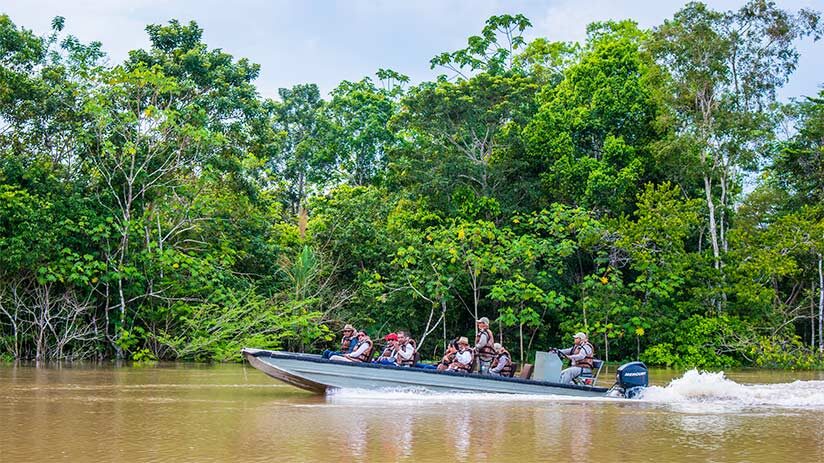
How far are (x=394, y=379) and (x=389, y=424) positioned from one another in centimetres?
385

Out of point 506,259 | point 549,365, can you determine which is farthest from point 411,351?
point 506,259

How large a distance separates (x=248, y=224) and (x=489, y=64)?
10.3 m

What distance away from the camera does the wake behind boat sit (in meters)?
14.1

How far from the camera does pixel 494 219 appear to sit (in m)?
29.7

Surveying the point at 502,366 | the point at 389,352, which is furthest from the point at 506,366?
the point at 389,352

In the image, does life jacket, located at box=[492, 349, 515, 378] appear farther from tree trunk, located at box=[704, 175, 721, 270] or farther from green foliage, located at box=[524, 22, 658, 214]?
tree trunk, located at box=[704, 175, 721, 270]

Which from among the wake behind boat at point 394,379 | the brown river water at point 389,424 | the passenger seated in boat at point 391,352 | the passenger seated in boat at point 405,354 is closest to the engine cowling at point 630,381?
the wake behind boat at point 394,379

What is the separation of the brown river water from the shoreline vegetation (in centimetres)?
790

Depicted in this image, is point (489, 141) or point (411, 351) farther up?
point (489, 141)

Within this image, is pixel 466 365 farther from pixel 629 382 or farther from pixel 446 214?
pixel 446 214

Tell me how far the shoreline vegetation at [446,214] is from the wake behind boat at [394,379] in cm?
1030

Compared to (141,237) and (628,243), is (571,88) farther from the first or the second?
(141,237)

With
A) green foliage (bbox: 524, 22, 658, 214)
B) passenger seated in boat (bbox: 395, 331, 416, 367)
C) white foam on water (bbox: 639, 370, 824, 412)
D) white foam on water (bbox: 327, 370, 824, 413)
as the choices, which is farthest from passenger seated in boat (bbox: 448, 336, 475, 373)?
green foliage (bbox: 524, 22, 658, 214)

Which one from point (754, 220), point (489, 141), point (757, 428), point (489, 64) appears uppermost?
point (489, 64)
